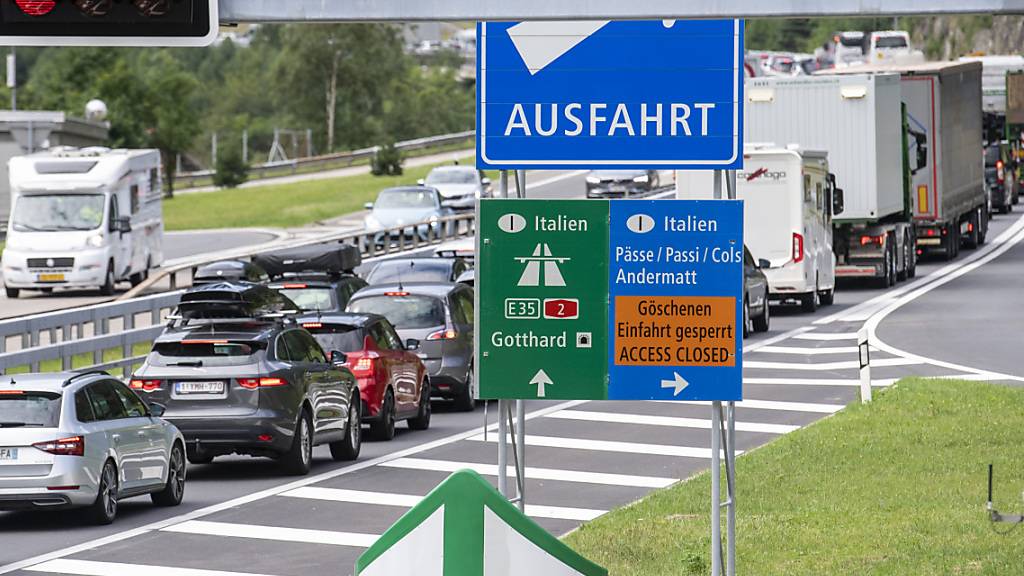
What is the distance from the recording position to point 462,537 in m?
6.77

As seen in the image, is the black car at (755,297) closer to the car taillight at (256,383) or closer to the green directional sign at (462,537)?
the car taillight at (256,383)

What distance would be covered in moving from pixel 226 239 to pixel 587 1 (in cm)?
5399

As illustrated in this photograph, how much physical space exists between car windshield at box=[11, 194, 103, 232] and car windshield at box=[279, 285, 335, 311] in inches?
556

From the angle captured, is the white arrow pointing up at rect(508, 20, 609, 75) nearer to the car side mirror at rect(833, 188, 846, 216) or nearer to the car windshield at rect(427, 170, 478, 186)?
the car side mirror at rect(833, 188, 846, 216)

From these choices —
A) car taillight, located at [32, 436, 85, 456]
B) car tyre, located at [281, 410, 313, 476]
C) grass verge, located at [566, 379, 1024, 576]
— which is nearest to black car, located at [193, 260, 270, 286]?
car tyre, located at [281, 410, 313, 476]

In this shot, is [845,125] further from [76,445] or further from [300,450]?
[76,445]

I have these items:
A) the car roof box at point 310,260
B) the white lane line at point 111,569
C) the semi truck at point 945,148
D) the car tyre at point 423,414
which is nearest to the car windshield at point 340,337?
the car tyre at point 423,414

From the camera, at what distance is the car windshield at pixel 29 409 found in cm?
1698

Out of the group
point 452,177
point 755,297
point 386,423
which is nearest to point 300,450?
point 386,423

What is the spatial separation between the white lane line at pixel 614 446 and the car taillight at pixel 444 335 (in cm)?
313

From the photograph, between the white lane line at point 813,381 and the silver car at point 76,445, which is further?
the white lane line at point 813,381

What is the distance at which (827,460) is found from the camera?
60.6ft

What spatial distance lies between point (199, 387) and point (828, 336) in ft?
54.8

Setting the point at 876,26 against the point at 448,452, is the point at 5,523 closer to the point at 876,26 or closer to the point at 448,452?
the point at 448,452
